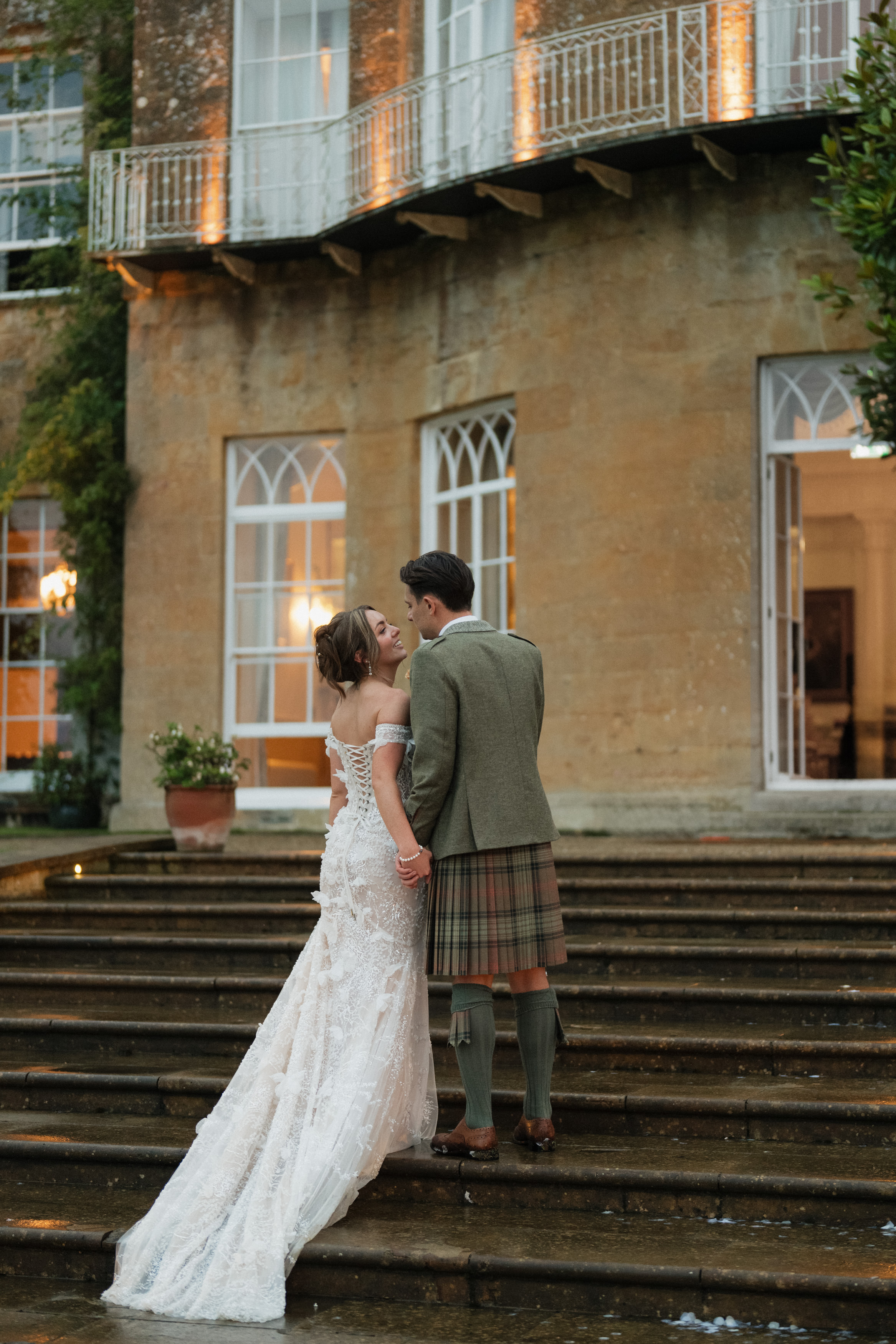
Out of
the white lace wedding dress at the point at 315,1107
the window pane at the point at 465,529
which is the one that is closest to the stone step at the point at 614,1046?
the white lace wedding dress at the point at 315,1107

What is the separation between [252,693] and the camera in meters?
12.9

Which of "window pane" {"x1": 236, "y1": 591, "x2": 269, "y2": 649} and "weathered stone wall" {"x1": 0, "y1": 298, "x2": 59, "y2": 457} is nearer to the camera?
"window pane" {"x1": 236, "y1": 591, "x2": 269, "y2": 649}

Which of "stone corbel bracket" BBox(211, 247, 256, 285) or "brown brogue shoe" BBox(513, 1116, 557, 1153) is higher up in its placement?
"stone corbel bracket" BBox(211, 247, 256, 285)

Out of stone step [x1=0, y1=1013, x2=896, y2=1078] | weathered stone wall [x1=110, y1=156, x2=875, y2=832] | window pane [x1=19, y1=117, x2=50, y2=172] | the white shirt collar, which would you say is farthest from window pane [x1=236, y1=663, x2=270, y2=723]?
the white shirt collar

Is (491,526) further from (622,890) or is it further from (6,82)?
(6,82)

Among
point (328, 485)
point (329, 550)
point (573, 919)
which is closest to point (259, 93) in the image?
point (328, 485)

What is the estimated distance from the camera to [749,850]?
8.34 metres

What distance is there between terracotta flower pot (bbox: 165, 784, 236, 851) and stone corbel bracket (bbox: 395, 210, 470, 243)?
459cm

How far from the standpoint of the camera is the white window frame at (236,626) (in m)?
12.6

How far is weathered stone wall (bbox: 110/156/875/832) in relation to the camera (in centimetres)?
1017

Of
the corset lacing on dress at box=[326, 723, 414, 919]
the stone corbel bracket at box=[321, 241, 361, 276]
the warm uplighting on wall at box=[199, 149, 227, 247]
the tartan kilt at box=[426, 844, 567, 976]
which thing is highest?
the warm uplighting on wall at box=[199, 149, 227, 247]

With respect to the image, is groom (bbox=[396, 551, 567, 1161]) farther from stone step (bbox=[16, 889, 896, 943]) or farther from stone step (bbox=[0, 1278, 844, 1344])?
stone step (bbox=[16, 889, 896, 943])

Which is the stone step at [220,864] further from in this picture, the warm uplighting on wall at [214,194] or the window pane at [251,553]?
the warm uplighting on wall at [214,194]

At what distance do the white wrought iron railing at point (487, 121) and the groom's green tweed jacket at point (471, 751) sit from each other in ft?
22.1
